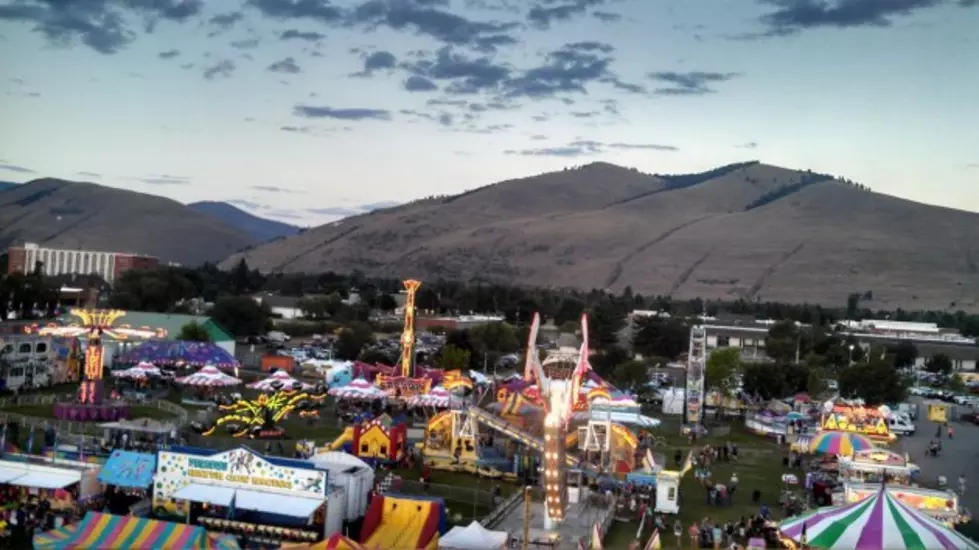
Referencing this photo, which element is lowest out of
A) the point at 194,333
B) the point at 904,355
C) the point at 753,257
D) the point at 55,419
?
the point at 55,419

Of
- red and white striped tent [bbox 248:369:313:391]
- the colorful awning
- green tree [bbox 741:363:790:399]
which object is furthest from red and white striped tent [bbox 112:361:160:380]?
green tree [bbox 741:363:790:399]

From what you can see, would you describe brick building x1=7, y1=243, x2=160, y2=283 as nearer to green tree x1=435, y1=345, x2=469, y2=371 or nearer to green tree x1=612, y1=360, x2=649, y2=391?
green tree x1=435, y1=345, x2=469, y2=371

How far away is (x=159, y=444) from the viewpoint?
24.4 metres

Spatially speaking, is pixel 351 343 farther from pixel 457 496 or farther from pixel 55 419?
pixel 457 496

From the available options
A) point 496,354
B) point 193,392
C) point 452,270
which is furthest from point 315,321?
point 452,270

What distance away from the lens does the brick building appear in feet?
409

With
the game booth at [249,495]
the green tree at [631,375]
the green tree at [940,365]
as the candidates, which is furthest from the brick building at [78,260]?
the game booth at [249,495]

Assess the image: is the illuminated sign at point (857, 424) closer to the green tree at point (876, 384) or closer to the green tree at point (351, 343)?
the green tree at point (876, 384)

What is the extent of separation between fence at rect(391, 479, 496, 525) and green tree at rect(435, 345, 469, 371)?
25.1m

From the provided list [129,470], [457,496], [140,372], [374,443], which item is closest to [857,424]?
[457,496]

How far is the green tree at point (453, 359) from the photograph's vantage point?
48594 mm

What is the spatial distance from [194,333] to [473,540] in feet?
116

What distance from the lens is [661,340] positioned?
2771 inches

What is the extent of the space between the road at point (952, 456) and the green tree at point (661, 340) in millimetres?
27982
